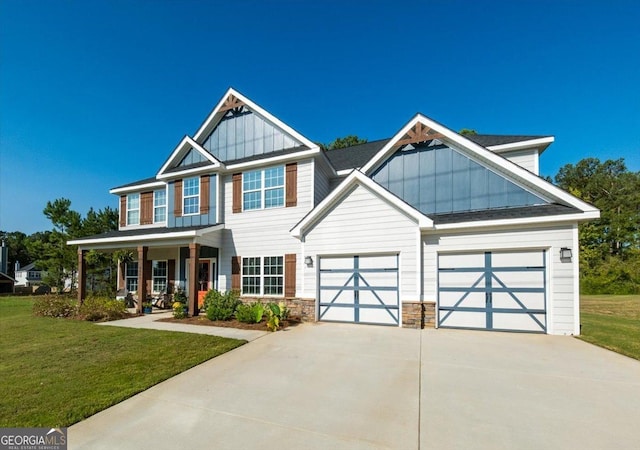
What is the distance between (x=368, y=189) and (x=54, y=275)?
88.8 feet

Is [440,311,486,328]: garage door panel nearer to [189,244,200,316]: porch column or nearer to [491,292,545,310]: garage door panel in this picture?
[491,292,545,310]: garage door panel

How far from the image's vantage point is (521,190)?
31.6 ft

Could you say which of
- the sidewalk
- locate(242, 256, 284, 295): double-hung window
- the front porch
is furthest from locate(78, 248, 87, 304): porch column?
locate(242, 256, 284, 295): double-hung window

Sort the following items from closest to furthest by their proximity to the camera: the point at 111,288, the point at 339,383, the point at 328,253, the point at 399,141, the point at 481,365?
1. the point at 339,383
2. the point at 481,365
3. the point at 328,253
4. the point at 399,141
5. the point at 111,288

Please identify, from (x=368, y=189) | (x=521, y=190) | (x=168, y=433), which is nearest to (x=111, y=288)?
(x=368, y=189)

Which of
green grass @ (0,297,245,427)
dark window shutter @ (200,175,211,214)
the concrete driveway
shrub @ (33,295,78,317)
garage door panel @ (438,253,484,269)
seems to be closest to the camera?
the concrete driveway

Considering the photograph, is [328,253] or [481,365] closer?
[481,365]

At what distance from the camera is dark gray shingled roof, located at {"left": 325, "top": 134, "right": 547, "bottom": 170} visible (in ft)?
39.3

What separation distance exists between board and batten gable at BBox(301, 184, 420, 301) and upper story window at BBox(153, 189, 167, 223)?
28.8 feet

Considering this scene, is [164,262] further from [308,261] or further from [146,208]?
[308,261]

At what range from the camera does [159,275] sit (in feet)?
49.9

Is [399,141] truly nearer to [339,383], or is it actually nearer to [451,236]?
[451,236]

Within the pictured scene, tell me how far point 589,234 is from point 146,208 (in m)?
40.2

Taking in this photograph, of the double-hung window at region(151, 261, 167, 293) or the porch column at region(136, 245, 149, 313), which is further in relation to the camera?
the double-hung window at region(151, 261, 167, 293)
